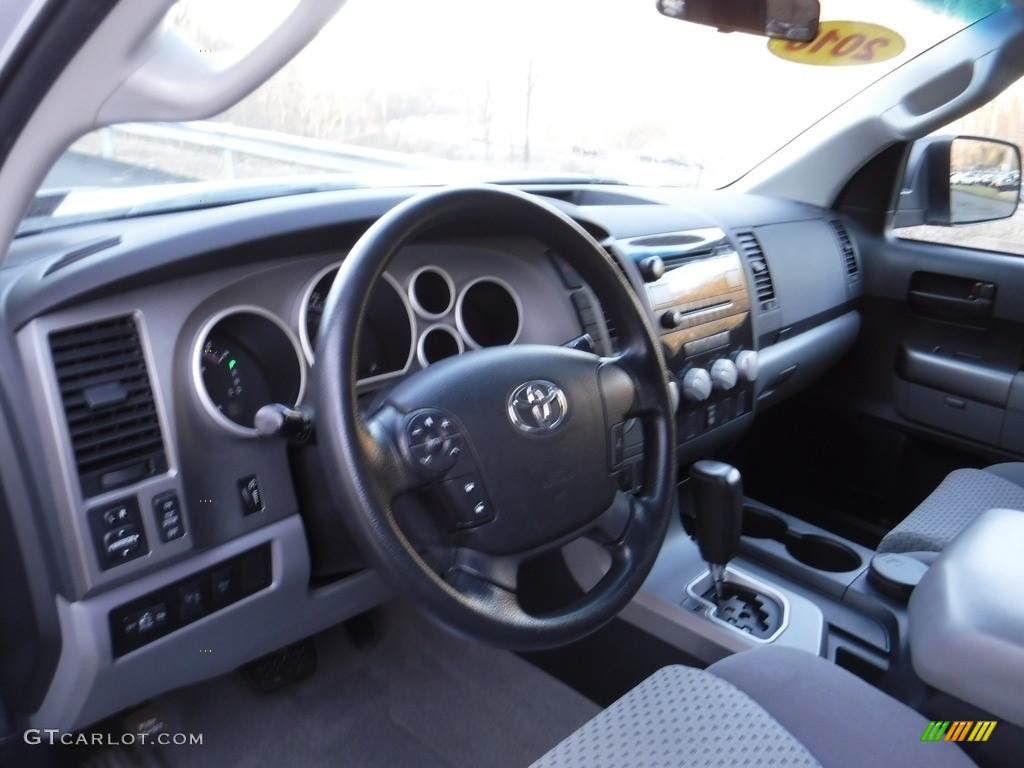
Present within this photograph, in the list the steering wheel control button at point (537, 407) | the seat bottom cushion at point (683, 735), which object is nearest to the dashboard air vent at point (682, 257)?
the steering wheel control button at point (537, 407)

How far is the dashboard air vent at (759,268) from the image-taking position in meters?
2.63

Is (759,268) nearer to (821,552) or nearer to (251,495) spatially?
(821,552)

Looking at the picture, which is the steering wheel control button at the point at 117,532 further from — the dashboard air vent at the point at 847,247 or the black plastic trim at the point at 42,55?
the dashboard air vent at the point at 847,247

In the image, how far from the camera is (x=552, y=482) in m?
1.31

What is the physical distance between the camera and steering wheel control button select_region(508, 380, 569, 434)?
1285 mm

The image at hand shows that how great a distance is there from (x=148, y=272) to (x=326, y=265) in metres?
0.34

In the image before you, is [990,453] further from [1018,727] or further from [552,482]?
[552,482]

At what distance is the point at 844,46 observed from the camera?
2496 mm

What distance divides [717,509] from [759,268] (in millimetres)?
1061

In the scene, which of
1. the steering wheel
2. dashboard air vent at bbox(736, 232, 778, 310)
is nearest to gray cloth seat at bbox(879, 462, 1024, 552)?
dashboard air vent at bbox(736, 232, 778, 310)

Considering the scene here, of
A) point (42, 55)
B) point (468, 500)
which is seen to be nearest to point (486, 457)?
point (468, 500)

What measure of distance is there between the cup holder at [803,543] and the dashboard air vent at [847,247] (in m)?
1.11

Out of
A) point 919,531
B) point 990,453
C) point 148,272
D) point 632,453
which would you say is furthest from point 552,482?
point 990,453

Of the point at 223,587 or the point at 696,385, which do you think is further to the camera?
the point at 696,385
